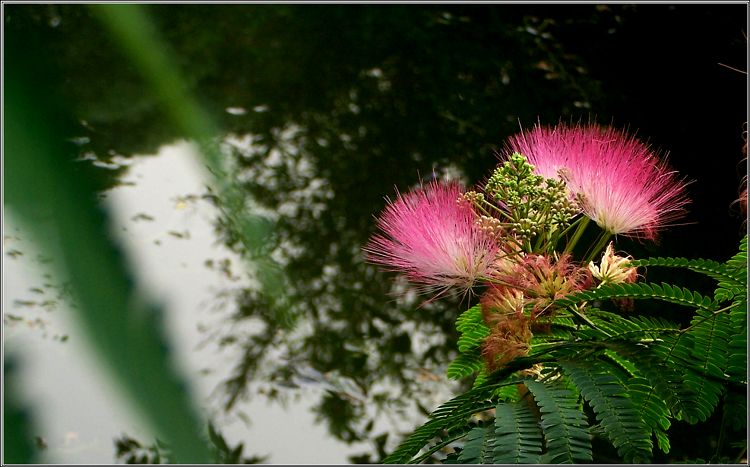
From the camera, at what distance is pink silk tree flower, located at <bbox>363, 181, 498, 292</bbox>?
0.60m

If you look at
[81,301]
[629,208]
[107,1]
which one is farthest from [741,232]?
[107,1]

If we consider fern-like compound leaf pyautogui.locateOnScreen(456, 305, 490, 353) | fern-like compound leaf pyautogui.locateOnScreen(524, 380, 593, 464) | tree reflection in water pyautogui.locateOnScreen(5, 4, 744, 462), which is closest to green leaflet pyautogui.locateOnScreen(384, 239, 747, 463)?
fern-like compound leaf pyautogui.locateOnScreen(524, 380, 593, 464)

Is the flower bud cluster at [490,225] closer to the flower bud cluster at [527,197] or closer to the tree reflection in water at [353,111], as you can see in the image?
the flower bud cluster at [527,197]

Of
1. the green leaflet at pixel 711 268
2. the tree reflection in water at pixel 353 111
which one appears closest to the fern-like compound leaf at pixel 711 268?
the green leaflet at pixel 711 268

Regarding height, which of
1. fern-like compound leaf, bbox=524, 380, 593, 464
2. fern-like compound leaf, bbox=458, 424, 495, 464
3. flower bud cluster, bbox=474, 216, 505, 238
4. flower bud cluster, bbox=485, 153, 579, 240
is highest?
flower bud cluster, bbox=485, 153, 579, 240

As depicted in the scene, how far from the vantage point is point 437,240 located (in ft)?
1.98

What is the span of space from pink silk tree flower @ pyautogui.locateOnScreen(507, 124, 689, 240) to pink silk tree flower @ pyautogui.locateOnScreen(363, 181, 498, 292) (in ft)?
0.25

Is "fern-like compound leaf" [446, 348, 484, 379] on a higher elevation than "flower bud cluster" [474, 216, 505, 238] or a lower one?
lower

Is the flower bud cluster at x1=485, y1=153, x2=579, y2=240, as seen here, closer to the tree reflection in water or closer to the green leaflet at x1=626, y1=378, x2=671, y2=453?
the green leaflet at x1=626, y1=378, x2=671, y2=453

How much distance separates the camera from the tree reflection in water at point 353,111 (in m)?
1.97

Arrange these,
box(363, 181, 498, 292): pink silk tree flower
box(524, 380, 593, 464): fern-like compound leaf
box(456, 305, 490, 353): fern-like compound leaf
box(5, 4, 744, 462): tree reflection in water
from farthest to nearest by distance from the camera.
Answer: box(5, 4, 744, 462): tree reflection in water → box(456, 305, 490, 353): fern-like compound leaf → box(363, 181, 498, 292): pink silk tree flower → box(524, 380, 593, 464): fern-like compound leaf

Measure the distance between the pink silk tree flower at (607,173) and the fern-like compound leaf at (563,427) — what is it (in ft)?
0.51

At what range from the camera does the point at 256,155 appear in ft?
8.12

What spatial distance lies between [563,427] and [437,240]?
18 centimetres
